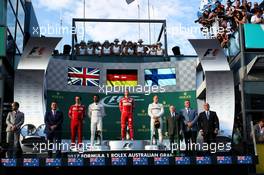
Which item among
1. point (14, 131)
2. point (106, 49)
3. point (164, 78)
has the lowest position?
point (14, 131)

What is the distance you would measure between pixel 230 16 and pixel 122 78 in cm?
487

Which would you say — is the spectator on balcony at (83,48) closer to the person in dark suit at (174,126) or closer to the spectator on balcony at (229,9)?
the spectator on balcony at (229,9)

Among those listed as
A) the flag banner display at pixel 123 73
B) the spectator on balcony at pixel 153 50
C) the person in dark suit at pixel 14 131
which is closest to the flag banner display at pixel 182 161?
the person in dark suit at pixel 14 131

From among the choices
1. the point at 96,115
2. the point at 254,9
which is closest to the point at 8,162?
the point at 96,115

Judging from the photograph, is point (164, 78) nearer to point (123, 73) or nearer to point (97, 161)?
point (123, 73)

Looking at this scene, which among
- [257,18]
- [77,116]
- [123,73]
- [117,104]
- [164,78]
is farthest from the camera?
[123,73]

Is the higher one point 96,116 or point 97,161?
point 96,116

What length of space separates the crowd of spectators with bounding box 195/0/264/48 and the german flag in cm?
340

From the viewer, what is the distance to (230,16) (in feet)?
54.9

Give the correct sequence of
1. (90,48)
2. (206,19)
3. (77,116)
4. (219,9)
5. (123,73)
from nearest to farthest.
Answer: (77,116) → (219,9) → (206,19) → (123,73) → (90,48)

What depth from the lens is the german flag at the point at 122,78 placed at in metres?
19.0

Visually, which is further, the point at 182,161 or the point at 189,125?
the point at 189,125

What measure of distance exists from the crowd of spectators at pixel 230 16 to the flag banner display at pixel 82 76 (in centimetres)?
459

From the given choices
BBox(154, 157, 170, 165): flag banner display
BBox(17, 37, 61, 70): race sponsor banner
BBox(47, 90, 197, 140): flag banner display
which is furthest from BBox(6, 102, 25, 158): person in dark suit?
BBox(47, 90, 197, 140): flag banner display
